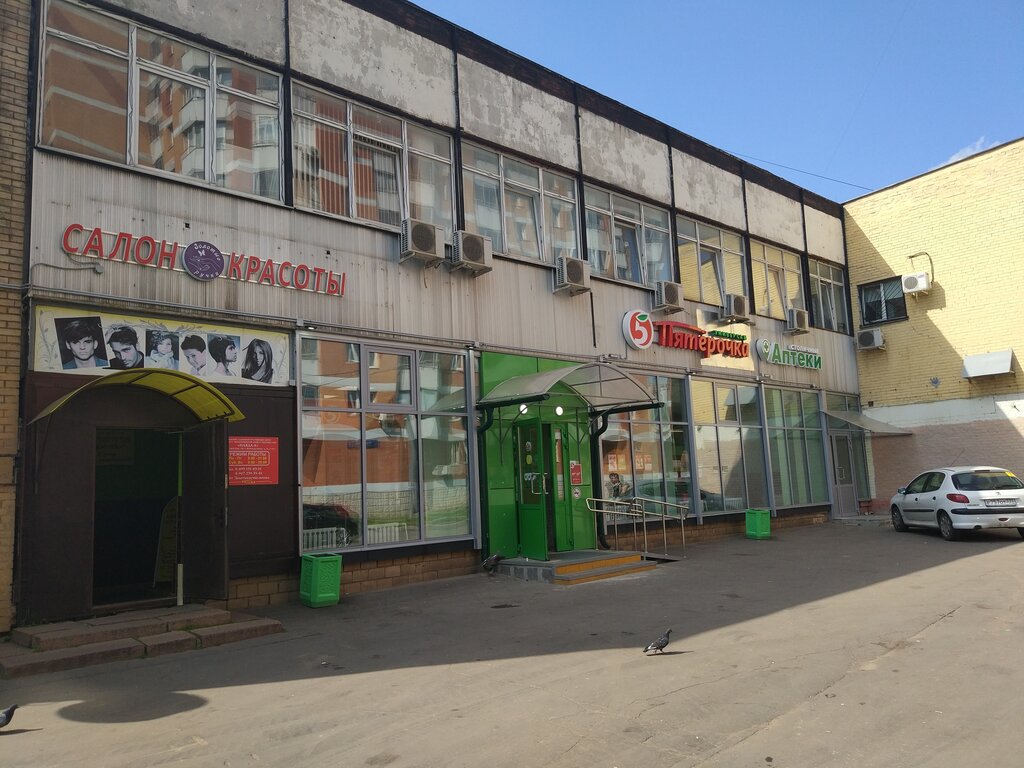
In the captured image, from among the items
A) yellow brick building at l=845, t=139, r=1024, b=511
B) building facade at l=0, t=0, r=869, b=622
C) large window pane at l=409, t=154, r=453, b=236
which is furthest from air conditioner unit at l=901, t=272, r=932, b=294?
large window pane at l=409, t=154, r=453, b=236

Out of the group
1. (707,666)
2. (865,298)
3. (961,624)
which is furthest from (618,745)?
(865,298)

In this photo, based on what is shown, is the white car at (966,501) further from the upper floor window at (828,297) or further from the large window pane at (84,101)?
the large window pane at (84,101)

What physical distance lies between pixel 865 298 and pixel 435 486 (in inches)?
655

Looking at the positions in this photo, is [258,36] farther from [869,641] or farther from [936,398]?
[936,398]

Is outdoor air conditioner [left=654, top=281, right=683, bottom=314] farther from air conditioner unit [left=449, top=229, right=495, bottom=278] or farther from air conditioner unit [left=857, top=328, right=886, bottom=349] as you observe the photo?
air conditioner unit [left=857, top=328, right=886, bottom=349]

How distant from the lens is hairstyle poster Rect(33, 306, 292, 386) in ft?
28.3

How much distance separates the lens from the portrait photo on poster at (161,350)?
9312mm

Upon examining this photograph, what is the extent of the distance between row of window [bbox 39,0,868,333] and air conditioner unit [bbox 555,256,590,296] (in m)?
0.36

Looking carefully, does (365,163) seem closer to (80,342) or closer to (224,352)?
(224,352)

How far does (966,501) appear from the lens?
1538 centimetres

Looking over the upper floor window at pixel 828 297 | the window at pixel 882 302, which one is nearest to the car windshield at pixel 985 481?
the upper floor window at pixel 828 297

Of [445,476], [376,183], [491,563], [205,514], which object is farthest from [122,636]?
[376,183]

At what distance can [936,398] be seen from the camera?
21406 millimetres

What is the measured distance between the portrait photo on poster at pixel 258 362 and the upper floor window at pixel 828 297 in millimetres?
16347
